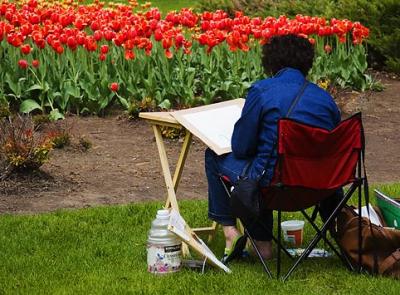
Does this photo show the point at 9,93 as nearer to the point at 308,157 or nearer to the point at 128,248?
the point at 128,248

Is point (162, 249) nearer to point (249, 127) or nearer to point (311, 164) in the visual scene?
point (249, 127)

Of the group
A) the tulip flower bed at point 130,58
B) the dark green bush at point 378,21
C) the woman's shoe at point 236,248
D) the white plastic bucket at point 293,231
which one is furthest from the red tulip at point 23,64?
the woman's shoe at point 236,248

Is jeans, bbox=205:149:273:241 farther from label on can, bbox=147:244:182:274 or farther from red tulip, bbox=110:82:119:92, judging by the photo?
red tulip, bbox=110:82:119:92

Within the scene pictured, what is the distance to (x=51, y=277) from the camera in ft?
18.9

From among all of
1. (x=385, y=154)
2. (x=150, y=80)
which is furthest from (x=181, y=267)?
(x=150, y=80)

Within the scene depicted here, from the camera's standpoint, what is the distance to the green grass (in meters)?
5.49

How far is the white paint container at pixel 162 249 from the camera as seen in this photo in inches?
226

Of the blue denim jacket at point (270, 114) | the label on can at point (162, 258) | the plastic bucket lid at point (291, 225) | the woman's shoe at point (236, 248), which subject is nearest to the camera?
the blue denim jacket at point (270, 114)

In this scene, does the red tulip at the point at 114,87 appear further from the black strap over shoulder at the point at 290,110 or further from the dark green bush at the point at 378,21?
the black strap over shoulder at the point at 290,110

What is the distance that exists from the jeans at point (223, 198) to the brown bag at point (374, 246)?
0.46 metres

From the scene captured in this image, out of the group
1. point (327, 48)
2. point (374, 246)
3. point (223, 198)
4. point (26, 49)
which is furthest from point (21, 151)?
point (327, 48)

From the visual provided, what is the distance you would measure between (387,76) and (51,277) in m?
7.97

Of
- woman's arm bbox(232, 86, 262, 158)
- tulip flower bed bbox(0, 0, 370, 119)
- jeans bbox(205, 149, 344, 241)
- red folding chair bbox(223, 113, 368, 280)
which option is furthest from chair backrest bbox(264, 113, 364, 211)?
tulip flower bed bbox(0, 0, 370, 119)

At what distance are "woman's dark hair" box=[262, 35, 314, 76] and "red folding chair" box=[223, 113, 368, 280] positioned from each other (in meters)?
0.51
